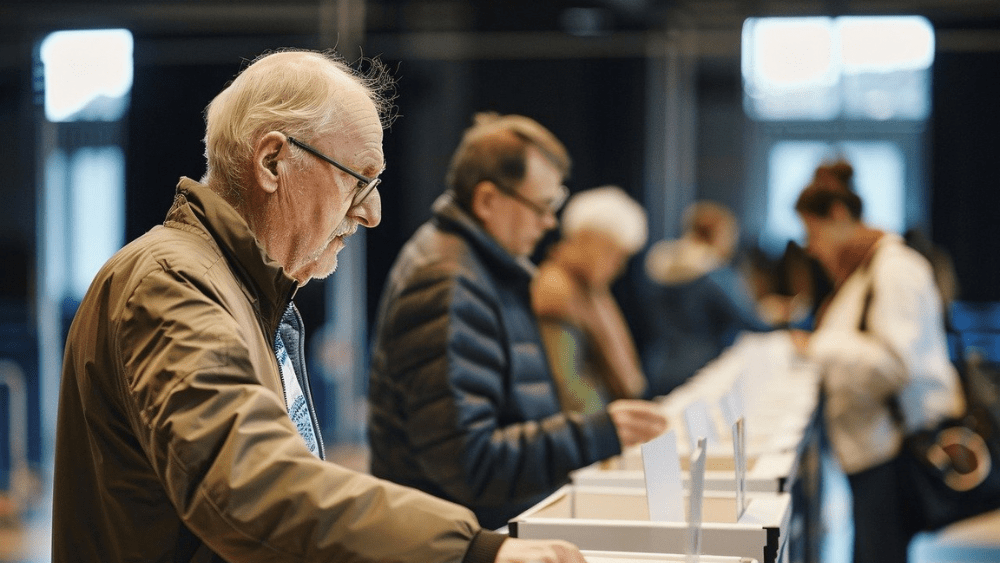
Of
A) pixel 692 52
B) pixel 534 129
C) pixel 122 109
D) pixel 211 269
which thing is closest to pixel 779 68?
pixel 692 52

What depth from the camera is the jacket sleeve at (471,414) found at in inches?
102

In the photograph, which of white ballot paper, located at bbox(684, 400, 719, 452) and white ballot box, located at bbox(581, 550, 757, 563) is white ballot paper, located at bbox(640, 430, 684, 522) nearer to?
white ballot box, located at bbox(581, 550, 757, 563)

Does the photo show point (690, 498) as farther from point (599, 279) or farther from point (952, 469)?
point (599, 279)

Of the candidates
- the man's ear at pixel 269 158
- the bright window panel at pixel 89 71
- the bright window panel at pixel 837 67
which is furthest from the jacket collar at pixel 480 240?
the bright window panel at pixel 837 67

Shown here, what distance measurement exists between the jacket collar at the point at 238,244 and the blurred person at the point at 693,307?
6.02m

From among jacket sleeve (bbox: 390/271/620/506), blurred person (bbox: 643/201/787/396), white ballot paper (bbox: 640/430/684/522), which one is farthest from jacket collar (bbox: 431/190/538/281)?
blurred person (bbox: 643/201/787/396)

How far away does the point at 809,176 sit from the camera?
359 inches

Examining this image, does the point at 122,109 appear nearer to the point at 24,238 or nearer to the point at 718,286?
the point at 24,238

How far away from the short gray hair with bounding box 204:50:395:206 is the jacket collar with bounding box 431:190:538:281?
47.4 inches

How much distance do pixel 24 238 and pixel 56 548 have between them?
19.4 feet

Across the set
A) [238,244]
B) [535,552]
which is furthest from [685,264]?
[535,552]

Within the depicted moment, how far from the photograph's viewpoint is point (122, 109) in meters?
6.60

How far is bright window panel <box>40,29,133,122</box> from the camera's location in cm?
646

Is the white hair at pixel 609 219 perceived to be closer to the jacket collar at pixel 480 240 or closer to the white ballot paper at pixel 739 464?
the jacket collar at pixel 480 240
